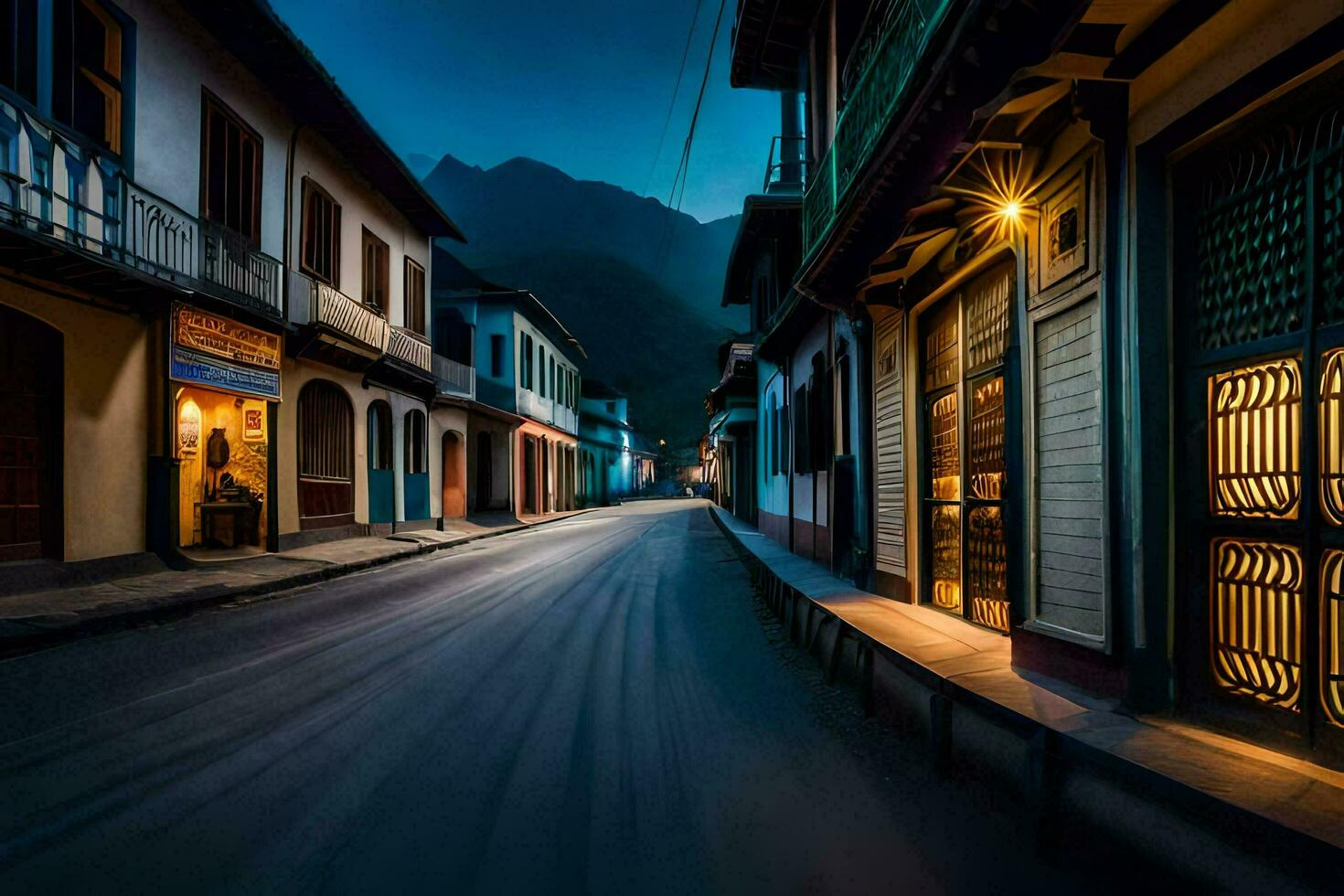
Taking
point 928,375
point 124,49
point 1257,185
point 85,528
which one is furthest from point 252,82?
point 1257,185

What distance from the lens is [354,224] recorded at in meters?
16.5

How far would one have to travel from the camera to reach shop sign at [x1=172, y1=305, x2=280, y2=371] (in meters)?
10.5

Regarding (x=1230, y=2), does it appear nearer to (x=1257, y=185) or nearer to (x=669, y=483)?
(x=1257, y=185)

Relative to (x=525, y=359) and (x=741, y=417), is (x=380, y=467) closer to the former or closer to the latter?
(x=741, y=417)

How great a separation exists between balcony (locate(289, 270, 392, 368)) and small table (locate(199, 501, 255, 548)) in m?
3.35

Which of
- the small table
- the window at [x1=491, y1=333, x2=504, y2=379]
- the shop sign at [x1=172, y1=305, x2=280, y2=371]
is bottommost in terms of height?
the small table

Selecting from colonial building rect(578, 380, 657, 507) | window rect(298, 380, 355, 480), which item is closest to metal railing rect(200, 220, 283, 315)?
window rect(298, 380, 355, 480)

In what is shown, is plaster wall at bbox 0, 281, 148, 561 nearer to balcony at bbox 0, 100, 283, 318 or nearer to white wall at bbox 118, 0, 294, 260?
balcony at bbox 0, 100, 283, 318

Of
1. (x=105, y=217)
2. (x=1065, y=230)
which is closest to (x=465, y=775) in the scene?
(x=1065, y=230)

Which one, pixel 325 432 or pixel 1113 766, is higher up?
pixel 325 432

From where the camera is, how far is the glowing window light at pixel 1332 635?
282cm

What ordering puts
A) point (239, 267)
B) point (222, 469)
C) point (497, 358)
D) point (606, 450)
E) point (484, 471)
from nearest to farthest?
1. point (239, 267)
2. point (222, 469)
3. point (484, 471)
4. point (497, 358)
5. point (606, 450)

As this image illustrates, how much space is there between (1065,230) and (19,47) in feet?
36.2

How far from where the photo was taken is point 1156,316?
3.59m
